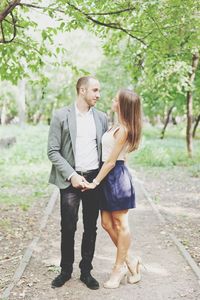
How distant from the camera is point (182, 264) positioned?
6.26 m

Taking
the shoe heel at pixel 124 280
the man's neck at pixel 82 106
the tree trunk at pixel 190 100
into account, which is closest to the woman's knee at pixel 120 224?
the shoe heel at pixel 124 280

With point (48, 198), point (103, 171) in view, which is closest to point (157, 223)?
point (48, 198)

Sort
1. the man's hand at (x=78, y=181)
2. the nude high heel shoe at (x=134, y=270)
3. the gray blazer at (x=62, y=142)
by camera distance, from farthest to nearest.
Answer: the nude high heel shoe at (x=134, y=270) → the gray blazer at (x=62, y=142) → the man's hand at (x=78, y=181)

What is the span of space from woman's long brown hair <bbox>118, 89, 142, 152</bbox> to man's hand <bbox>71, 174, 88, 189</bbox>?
662 millimetres

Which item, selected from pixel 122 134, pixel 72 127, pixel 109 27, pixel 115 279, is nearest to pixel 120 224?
pixel 115 279

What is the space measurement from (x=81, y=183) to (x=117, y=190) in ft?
1.45

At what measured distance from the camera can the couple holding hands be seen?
488 cm

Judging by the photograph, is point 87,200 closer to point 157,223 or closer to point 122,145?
point 122,145

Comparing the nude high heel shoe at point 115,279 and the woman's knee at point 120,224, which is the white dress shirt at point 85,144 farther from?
the nude high heel shoe at point 115,279

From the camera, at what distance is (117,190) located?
197 inches

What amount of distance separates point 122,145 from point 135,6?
3.22 metres

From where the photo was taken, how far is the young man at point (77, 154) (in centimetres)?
491

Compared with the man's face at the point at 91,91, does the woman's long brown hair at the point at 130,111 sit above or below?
below

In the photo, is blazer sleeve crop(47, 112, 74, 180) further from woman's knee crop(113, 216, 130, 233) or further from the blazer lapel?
woman's knee crop(113, 216, 130, 233)
